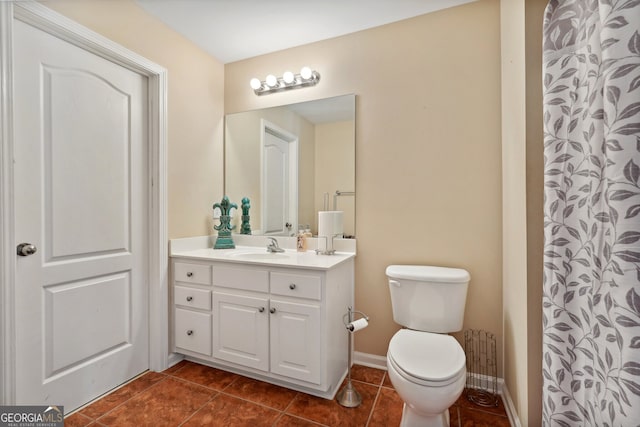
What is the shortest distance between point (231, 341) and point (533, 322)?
1.63 metres

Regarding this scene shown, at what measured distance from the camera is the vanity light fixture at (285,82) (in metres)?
2.21

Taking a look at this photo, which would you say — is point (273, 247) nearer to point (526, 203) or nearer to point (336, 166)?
point (336, 166)

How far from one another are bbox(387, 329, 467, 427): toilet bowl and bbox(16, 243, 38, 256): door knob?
70.9 inches

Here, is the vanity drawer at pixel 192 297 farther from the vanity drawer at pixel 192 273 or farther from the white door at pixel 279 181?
the white door at pixel 279 181

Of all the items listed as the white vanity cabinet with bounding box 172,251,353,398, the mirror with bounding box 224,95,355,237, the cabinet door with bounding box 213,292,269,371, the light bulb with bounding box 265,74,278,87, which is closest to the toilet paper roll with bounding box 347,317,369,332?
the white vanity cabinet with bounding box 172,251,353,398

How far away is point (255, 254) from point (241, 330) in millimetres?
561

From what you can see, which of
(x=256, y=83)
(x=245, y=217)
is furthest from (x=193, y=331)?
(x=256, y=83)

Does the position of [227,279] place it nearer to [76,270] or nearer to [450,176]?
[76,270]

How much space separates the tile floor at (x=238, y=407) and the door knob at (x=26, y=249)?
895mm

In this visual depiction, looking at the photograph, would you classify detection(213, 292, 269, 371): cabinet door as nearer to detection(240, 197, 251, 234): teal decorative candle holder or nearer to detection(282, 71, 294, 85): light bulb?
detection(240, 197, 251, 234): teal decorative candle holder

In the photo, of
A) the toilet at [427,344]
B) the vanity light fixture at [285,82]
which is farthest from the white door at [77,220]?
the toilet at [427,344]

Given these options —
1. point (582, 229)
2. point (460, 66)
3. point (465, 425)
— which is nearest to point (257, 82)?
point (460, 66)

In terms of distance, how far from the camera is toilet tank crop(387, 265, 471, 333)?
1.65 m

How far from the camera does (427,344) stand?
1457mm
